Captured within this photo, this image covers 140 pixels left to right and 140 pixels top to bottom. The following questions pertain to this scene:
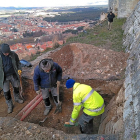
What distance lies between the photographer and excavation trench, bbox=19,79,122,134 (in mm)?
4039

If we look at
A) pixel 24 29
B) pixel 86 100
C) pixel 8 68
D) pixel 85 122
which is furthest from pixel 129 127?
pixel 24 29

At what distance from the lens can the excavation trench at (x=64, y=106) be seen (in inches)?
159

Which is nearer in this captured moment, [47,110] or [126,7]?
[47,110]

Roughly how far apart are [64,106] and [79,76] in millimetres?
1197

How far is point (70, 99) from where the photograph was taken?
16.0ft

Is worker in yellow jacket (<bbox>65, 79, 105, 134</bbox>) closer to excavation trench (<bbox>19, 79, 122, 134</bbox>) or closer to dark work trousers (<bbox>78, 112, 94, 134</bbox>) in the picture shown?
dark work trousers (<bbox>78, 112, 94, 134</bbox>)

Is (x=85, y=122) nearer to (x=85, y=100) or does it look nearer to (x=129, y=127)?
(x=85, y=100)

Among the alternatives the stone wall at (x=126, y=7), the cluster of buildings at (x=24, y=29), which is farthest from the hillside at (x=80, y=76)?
the cluster of buildings at (x=24, y=29)

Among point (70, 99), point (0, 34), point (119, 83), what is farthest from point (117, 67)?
point (0, 34)

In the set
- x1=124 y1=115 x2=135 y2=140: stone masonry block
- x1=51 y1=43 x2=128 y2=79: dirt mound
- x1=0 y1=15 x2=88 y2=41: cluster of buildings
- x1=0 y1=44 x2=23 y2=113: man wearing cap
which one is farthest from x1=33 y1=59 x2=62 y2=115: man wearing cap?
x1=0 y1=15 x2=88 y2=41: cluster of buildings

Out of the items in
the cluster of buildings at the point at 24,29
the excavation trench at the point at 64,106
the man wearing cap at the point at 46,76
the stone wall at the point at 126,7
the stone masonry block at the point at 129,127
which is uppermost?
the stone wall at the point at 126,7

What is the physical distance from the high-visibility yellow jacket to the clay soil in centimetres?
119

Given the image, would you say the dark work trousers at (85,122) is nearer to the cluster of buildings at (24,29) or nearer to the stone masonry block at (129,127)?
the stone masonry block at (129,127)

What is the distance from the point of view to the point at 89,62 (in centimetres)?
560
